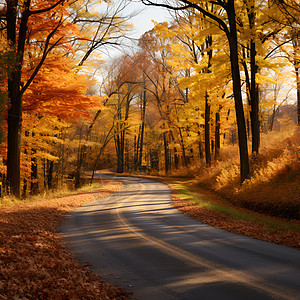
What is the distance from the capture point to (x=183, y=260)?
683 cm

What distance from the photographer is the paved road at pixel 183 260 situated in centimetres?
516

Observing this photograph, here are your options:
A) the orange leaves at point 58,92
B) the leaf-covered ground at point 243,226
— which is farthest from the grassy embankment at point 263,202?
the orange leaves at point 58,92

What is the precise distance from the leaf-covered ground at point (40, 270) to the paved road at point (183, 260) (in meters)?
0.43

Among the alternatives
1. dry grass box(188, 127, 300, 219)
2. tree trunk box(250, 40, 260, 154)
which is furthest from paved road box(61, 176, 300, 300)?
tree trunk box(250, 40, 260, 154)

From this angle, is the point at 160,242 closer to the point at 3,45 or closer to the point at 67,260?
the point at 67,260

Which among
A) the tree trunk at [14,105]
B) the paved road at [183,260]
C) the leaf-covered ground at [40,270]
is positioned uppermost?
the tree trunk at [14,105]

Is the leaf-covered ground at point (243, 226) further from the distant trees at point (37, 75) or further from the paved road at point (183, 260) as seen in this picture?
the distant trees at point (37, 75)

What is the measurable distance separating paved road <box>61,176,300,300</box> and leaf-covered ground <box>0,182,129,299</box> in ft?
1.41

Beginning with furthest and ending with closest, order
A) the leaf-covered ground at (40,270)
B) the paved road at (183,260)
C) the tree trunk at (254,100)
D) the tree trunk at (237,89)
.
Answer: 1. the tree trunk at (254,100)
2. the tree trunk at (237,89)
3. the paved road at (183,260)
4. the leaf-covered ground at (40,270)

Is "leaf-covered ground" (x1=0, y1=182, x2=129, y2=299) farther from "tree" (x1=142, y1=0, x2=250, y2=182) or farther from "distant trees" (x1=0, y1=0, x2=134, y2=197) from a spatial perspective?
"tree" (x1=142, y1=0, x2=250, y2=182)

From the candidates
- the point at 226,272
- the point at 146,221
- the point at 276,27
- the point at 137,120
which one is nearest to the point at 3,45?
the point at 146,221

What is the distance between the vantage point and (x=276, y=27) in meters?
16.9

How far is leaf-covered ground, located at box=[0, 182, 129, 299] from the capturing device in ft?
15.4

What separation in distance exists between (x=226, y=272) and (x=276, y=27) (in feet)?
51.1
